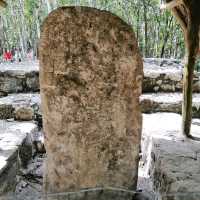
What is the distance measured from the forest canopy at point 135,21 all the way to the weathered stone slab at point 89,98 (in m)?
8.11

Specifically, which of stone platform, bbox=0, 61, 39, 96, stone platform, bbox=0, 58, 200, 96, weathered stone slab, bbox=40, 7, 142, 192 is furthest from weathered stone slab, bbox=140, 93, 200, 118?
weathered stone slab, bbox=40, 7, 142, 192

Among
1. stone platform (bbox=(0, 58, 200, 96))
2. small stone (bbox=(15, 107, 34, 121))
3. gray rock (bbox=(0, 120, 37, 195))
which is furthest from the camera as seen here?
stone platform (bbox=(0, 58, 200, 96))

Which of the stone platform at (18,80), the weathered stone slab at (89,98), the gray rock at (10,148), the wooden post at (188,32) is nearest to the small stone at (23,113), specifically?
the gray rock at (10,148)

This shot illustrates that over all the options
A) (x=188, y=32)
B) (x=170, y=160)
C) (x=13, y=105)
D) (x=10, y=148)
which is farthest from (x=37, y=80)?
(x=170, y=160)

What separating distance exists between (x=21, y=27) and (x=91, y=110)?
10304 mm

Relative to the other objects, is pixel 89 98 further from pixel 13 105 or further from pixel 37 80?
pixel 37 80

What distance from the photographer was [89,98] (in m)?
3.64

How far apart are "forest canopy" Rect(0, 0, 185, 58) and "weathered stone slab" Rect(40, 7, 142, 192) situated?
811 centimetres

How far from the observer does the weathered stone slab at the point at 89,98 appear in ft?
11.6

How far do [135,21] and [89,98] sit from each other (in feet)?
30.5

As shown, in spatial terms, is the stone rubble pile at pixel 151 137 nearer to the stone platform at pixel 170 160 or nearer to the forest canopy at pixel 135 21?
the stone platform at pixel 170 160

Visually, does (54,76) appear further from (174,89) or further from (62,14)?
(174,89)

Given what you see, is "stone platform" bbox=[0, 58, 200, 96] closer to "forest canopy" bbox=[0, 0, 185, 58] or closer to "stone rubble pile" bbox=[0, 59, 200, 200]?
"stone rubble pile" bbox=[0, 59, 200, 200]

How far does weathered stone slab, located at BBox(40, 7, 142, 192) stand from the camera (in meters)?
3.54
